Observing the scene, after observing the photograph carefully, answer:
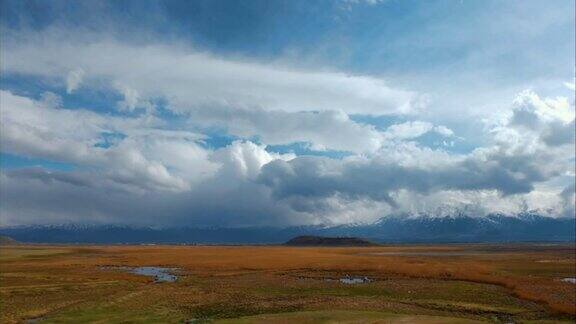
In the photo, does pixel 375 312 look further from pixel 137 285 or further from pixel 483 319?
pixel 137 285

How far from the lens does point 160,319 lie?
41.2 metres

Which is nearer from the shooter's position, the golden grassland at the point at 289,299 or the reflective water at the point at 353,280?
the golden grassland at the point at 289,299

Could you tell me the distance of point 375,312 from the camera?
41875 mm

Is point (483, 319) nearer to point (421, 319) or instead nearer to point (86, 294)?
point (421, 319)

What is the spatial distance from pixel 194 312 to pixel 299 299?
39.5 ft

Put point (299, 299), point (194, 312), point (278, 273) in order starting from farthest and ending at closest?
1. point (278, 273)
2. point (299, 299)
3. point (194, 312)

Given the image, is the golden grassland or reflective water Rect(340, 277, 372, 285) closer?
the golden grassland

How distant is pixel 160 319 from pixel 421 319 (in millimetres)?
20814

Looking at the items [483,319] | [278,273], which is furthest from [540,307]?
[278,273]

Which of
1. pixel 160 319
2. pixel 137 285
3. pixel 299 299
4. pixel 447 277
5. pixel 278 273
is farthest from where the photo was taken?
pixel 278 273

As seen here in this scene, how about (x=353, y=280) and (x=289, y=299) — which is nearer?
(x=289, y=299)

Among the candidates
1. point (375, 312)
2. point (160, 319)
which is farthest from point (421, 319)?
point (160, 319)

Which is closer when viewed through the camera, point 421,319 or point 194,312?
point 421,319

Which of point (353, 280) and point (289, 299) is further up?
point (353, 280)
